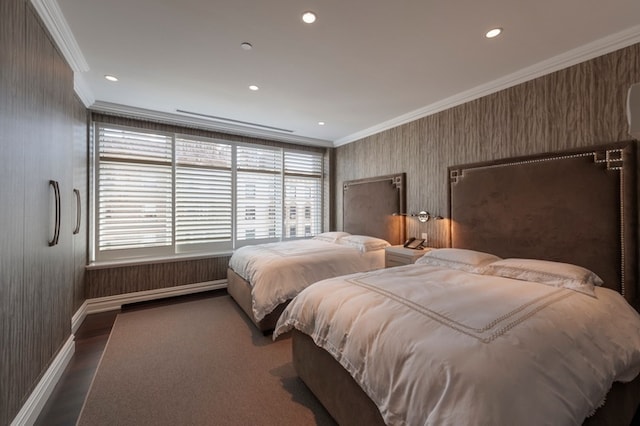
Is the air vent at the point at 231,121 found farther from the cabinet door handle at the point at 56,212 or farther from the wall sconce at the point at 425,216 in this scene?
the wall sconce at the point at 425,216

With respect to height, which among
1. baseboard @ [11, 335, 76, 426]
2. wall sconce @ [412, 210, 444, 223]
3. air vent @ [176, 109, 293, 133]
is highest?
air vent @ [176, 109, 293, 133]

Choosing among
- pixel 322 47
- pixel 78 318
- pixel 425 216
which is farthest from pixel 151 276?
pixel 425 216

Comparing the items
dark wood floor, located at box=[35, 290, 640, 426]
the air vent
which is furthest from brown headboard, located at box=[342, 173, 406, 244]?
dark wood floor, located at box=[35, 290, 640, 426]

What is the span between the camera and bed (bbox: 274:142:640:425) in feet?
3.34

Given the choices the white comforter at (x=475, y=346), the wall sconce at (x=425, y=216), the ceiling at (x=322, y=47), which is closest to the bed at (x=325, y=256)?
the wall sconce at (x=425, y=216)

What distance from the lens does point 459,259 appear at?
8.32ft

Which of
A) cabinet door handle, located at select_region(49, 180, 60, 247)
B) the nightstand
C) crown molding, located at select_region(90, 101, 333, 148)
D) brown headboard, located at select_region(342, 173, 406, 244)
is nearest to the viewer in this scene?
cabinet door handle, located at select_region(49, 180, 60, 247)

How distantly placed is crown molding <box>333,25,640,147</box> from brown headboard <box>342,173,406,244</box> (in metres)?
0.99

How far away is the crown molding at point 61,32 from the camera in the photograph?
1.82 m

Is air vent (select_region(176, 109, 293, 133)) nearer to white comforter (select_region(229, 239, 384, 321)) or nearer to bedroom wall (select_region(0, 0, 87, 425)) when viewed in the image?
bedroom wall (select_region(0, 0, 87, 425))

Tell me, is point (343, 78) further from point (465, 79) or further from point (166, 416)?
point (166, 416)

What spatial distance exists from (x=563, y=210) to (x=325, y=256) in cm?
243

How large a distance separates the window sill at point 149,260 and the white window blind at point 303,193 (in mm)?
1411

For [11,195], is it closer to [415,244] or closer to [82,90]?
[82,90]
